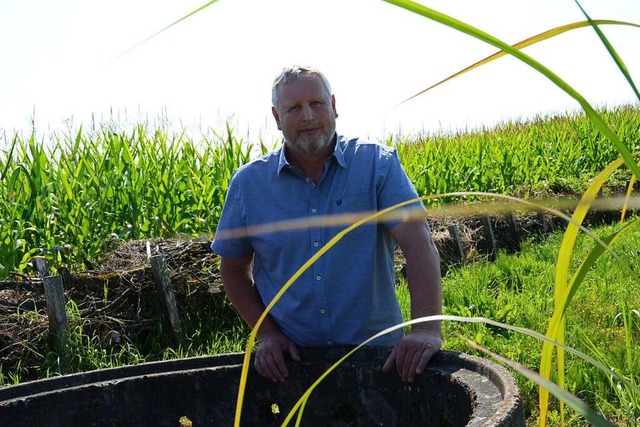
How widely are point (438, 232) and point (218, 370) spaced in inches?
170

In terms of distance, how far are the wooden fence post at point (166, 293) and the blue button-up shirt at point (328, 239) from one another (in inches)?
70.3

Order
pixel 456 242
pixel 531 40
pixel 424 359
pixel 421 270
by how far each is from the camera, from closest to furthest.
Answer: pixel 531 40, pixel 424 359, pixel 421 270, pixel 456 242

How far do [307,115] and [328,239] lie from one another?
1.20 feet

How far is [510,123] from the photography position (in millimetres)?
13617

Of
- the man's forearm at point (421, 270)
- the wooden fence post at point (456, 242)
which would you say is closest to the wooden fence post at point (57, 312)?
the man's forearm at point (421, 270)

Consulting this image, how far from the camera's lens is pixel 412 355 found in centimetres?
199

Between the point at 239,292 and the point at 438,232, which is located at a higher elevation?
the point at 239,292

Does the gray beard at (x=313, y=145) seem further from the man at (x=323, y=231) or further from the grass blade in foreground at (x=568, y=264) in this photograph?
the grass blade in foreground at (x=568, y=264)

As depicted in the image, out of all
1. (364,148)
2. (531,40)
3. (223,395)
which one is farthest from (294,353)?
(531,40)

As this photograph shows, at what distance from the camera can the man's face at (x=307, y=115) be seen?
99.3 inches

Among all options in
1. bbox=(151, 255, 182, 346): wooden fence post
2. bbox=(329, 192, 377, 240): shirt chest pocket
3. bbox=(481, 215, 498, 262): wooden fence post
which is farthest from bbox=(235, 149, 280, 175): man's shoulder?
bbox=(481, 215, 498, 262): wooden fence post

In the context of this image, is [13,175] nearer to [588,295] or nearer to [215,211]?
[215,211]

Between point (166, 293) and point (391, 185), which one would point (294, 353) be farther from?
point (166, 293)

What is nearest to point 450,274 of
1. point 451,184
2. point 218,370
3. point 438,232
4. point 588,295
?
point 438,232
